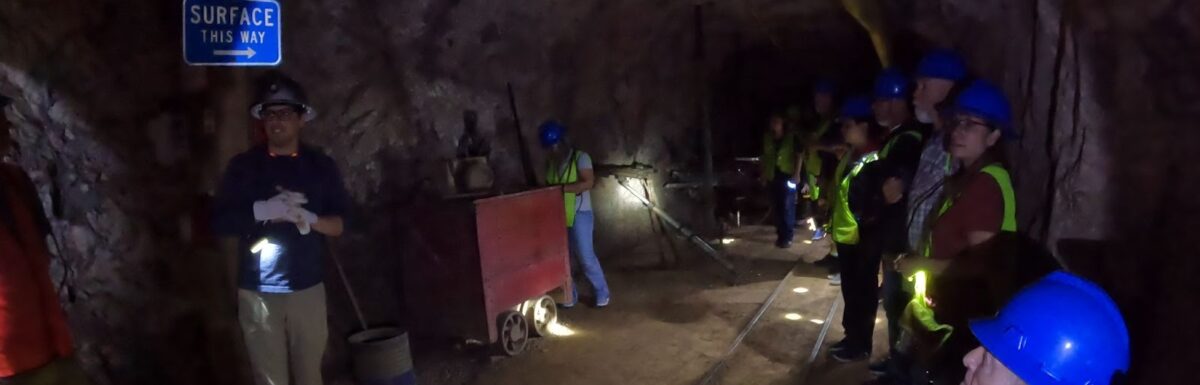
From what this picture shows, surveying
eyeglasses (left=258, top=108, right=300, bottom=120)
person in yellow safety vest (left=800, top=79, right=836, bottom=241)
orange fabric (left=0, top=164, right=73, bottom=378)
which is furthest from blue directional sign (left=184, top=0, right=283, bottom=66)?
person in yellow safety vest (left=800, top=79, right=836, bottom=241)

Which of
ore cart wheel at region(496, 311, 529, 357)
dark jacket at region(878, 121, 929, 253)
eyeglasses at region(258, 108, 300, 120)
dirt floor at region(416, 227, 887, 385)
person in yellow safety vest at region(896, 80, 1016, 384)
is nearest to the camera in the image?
person in yellow safety vest at region(896, 80, 1016, 384)

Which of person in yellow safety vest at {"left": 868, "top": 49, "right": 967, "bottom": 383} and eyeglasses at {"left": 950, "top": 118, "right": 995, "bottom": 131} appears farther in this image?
person in yellow safety vest at {"left": 868, "top": 49, "right": 967, "bottom": 383}

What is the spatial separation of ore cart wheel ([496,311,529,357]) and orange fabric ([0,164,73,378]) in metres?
2.99

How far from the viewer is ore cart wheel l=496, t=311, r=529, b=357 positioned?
5.64m

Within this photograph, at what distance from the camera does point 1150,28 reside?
A: 213 centimetres

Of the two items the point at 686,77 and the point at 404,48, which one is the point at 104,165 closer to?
the point at 404,48

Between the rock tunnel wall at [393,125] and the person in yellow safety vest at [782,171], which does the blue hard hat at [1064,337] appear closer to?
the rock tunnel wall at [393,125]

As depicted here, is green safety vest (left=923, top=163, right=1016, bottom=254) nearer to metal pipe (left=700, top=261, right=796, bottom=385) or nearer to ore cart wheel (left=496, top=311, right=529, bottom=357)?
metal pipe (left=700, top=261, right=796, bottom=385)

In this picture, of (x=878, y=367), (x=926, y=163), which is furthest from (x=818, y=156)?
(x=926, y=163)

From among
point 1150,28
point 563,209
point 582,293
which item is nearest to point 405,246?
point 563,209

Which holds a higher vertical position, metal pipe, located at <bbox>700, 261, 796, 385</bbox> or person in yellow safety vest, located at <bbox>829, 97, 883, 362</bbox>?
person in yellow safety vest, located at <bbox>829, 97, 883, 362</bbox>

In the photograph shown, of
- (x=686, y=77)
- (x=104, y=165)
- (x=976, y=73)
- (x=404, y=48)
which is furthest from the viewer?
(x=686, y=77)

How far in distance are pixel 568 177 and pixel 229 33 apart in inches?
133

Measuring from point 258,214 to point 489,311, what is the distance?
2.22 meters
